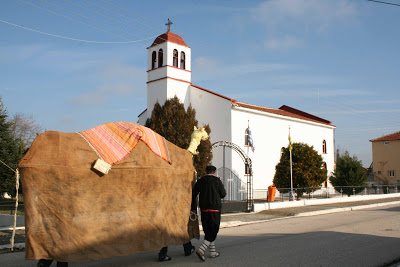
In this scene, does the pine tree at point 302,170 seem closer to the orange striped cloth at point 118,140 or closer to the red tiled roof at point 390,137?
the orange striped cloth at point 118,140

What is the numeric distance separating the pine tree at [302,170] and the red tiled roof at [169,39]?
12.8 metres

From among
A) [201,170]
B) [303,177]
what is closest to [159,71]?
[201,170]

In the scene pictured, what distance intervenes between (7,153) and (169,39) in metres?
16.2

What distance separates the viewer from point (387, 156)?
199ft

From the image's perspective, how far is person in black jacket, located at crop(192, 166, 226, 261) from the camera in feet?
24.1

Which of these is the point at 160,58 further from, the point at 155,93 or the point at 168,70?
the point at 155,93

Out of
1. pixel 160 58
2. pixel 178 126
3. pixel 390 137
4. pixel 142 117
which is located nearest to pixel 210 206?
pixel 178 126

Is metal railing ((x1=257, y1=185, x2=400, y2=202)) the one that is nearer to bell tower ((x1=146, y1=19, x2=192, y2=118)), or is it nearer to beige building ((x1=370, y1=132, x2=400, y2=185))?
bell tower ((x1=146, y1=19, x2=192, y2=118))

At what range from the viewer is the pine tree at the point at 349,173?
3231cm

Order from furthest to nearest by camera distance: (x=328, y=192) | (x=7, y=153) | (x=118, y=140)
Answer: (x=328, y=192), (x=7, y=153), (x=118, y=140)

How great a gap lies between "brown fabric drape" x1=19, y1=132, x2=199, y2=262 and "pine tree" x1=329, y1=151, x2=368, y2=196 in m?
28.6

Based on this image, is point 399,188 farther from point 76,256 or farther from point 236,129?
point 76,256

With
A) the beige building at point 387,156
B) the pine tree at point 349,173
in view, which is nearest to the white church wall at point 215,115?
the pine tree at point 349,173

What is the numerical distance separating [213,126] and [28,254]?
25.4 meters
